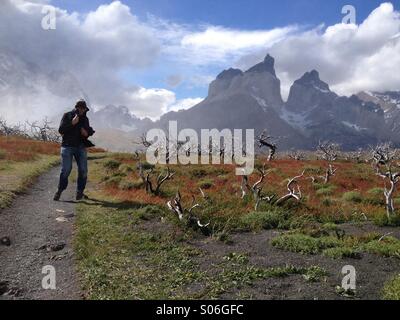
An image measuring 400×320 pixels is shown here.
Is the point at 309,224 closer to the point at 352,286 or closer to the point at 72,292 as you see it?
the point at 352,286

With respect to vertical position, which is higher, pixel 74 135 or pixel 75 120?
pixel 75 120

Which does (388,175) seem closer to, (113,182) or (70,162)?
(70,162)

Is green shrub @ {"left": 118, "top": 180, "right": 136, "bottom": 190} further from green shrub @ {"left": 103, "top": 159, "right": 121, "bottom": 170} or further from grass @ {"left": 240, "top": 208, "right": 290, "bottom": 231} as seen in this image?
green shrub @ {"left": 103, "top": 159, "right": 121, "bottom": 170}

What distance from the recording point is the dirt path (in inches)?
340

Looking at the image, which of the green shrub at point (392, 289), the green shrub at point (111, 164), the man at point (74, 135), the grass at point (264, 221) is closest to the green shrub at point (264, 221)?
the grass at point (264, 221)

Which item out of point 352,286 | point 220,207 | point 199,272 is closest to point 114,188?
point 220,207

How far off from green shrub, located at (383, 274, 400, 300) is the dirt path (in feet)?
17.7

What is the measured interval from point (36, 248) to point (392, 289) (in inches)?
297

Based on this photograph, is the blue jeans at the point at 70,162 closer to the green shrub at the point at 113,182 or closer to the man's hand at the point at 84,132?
the man's hand at the point at 84,132

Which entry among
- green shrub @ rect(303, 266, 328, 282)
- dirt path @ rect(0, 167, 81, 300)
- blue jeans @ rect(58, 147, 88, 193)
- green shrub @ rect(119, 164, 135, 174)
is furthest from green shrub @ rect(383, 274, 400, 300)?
green shrub @ rect(119, 164, 135, 174)

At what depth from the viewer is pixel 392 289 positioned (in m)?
8.88

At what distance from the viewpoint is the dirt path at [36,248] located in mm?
8625

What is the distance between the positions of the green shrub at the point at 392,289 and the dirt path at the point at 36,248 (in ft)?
17.7

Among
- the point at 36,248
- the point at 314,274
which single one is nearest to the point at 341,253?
the point at 314,274
